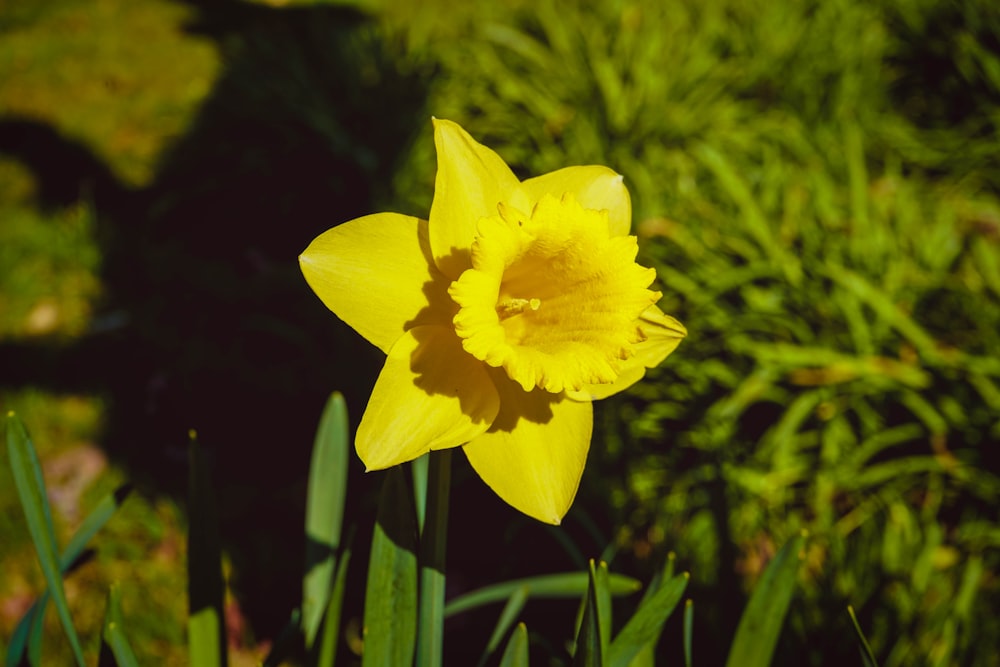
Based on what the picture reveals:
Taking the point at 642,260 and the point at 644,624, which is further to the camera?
the point at 642,260

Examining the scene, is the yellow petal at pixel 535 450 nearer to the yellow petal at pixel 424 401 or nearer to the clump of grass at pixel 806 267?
the yellow petal at pixel 424 401

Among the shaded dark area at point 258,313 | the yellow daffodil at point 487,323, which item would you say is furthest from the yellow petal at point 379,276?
the shaded dark area at point 258,313

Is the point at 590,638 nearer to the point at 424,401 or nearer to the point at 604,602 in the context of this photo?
the point at 604,602

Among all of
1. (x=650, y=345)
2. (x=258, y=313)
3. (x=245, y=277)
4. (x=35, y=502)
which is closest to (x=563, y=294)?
(x=650, y=345)

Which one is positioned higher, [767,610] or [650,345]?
[650,345]

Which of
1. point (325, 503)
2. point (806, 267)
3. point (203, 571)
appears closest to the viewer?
point (203, 571)

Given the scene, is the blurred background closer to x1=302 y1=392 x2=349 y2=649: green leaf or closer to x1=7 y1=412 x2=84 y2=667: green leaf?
x1=302 y1=392 x2=349 y2=649: green leaf

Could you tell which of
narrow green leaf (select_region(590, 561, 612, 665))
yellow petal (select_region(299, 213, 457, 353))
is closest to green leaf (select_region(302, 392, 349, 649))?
yellow petal (select_region(299, 213, 457, 353))
